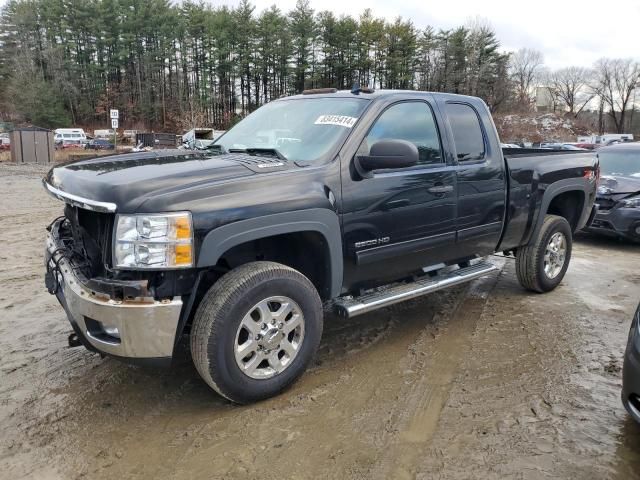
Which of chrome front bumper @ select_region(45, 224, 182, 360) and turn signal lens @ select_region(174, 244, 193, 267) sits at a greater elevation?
turn signal lens @ select_region(174, 244, 193, 267)

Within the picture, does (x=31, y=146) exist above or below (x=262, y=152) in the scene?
above

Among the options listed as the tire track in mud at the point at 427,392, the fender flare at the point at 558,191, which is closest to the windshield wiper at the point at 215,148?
the tire track in mud at the point at 427,392

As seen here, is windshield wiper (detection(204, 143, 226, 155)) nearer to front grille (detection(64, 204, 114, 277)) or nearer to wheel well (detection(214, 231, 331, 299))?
wheel well (detection(214, 231, 331, 299))

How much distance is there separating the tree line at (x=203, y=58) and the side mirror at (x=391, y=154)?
5894 centimetres

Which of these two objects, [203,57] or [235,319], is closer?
[235,319]

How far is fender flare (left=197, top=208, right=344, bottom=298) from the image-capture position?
2.88 m

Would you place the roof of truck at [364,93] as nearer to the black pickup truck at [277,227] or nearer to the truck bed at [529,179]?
the black pickup truck at [277,227]

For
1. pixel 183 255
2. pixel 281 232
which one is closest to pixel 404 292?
pixel 281 232

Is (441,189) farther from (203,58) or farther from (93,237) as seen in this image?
(203,58)

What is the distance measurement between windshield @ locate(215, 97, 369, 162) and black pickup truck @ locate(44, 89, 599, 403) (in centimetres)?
2

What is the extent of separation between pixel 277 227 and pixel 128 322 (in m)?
0.99

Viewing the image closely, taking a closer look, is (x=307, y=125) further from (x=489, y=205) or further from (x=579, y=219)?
(x=579, y=219)

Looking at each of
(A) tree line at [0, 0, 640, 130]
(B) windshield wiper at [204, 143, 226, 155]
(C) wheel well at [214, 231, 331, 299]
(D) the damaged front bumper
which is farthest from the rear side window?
(A) tree line at [0, 0, 640, 130]

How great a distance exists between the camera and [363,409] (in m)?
3.20
